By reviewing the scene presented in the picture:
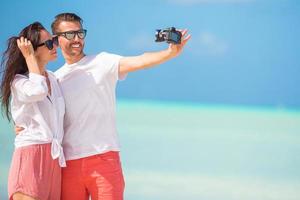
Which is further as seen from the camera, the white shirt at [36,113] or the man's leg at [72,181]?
the man's leg at [72,181]

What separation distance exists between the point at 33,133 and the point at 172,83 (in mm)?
7772

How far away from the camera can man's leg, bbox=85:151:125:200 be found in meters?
2.51

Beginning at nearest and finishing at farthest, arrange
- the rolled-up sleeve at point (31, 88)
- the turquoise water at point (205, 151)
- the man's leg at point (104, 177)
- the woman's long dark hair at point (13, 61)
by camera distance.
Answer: the rolled-up sleeve at point (31, 88) < the woman's long dark hair at point (13, 61) < the man's leg at point (104, 177) < the turquoise water at point (205, 151)

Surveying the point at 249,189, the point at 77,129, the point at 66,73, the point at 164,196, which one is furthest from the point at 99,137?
the point at 249,189

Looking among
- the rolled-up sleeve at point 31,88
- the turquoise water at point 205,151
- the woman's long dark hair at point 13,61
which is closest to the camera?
the rolled-up sleeve at point 31,88

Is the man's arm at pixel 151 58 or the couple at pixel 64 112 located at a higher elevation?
the man's arm at pixel 151 58

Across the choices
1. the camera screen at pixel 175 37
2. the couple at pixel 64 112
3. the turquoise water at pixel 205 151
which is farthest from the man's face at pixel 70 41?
the turquoise water at pixel 205 151

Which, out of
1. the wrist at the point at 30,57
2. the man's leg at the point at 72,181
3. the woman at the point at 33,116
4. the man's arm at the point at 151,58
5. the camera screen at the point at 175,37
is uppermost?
the camera screen at the point at 175,37

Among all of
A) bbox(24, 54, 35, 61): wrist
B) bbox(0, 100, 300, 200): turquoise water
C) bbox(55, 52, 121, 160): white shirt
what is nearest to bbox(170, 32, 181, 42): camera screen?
bbox(55, 52, 121, 160): white shirt

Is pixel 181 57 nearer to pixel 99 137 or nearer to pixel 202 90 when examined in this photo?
pixel 202 90

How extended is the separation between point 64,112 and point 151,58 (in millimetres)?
387

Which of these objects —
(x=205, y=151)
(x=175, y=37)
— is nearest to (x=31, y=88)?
(x=175, y=37)

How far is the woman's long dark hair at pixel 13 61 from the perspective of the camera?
238 centimetres

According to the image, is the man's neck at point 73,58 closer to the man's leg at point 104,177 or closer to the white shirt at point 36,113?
the white shirt at point 36,113
